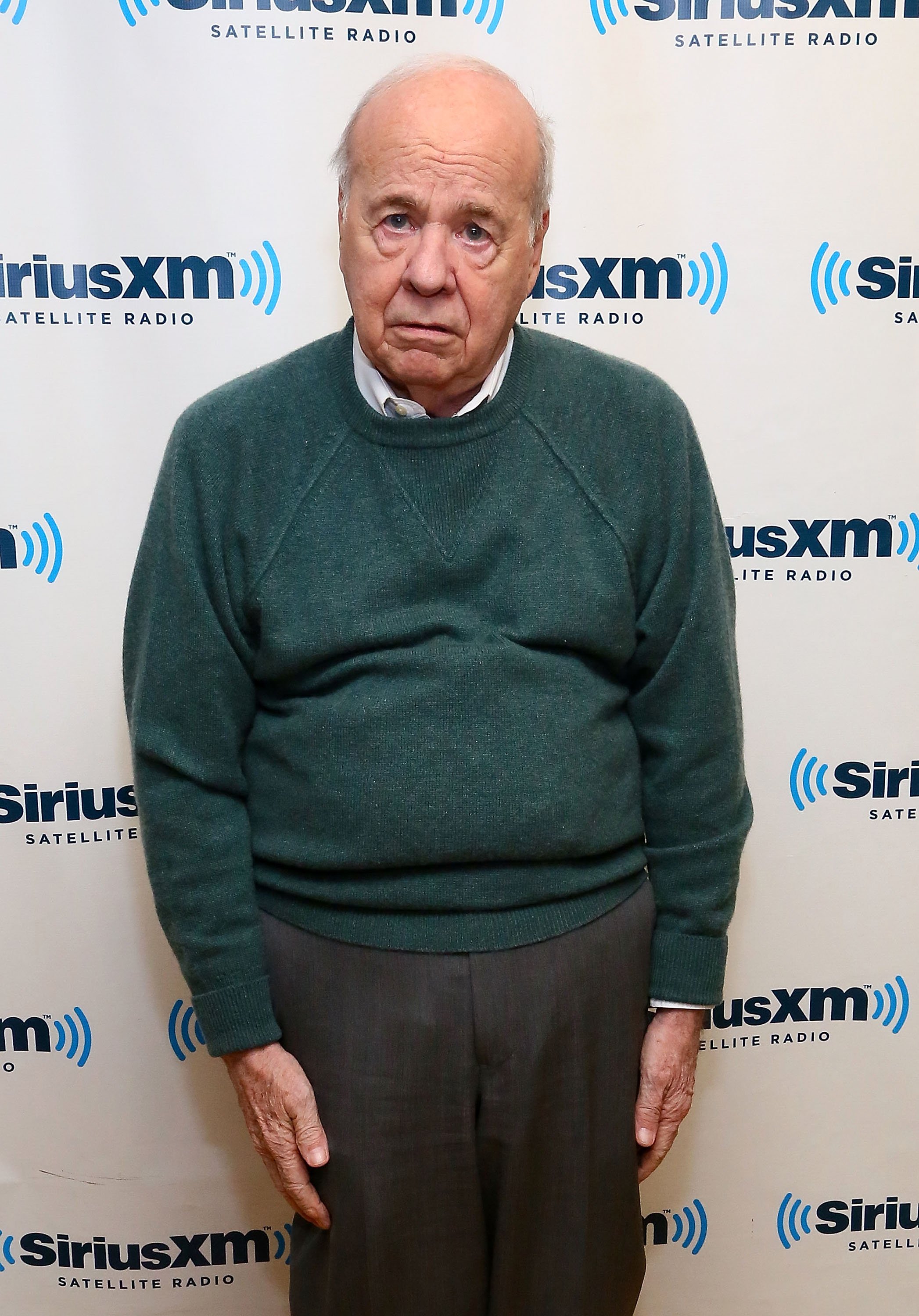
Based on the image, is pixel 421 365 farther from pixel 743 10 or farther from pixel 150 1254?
pixel 150 1254

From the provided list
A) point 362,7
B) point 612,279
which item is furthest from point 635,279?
point 362,7

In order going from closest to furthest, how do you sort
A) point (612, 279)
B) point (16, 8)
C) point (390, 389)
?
point (390, 389) → point (16, 8) → point (612, 279)

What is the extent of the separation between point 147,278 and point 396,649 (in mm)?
708

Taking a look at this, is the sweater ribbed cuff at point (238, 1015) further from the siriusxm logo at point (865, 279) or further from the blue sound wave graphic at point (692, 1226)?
the siriusxm logo at point (865, 279)

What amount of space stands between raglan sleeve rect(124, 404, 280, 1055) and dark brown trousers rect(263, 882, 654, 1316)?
59 millimetres

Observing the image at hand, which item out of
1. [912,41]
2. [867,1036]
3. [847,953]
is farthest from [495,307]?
[867,1036]

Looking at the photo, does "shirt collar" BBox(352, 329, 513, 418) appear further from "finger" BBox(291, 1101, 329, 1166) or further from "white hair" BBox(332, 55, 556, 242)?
"finger" BBox(291, 1101, 329, 1166)

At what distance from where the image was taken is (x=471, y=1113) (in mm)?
1228

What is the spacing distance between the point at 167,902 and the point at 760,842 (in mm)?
937

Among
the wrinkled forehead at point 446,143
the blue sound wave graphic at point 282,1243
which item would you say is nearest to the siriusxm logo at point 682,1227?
the blue sound wave graphic at point 282,1243

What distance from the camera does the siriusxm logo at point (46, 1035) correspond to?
176cm

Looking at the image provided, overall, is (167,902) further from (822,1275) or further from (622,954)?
(822,1275)

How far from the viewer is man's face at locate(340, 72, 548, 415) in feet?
3.72

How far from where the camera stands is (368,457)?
122 centimetres
